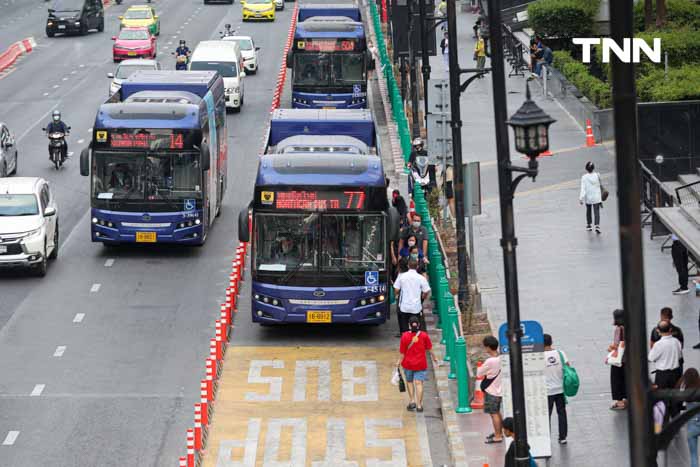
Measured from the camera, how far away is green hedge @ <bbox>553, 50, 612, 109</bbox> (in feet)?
143

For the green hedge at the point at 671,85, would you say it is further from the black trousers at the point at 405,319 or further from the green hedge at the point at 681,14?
the black trousers at the point at 405,319

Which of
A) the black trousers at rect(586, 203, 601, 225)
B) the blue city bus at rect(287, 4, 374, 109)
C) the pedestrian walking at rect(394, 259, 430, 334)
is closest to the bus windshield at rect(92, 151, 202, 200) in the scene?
the black trousers at rect(586, 203, 601, 225)

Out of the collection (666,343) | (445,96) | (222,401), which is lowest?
(222,401)

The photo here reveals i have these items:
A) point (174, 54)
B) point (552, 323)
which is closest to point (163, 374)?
point (552, 323)

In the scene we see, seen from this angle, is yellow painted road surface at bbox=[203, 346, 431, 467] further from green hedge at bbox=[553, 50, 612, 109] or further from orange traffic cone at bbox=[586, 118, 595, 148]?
green hedge at bbox=[553, 50, 612, 109]

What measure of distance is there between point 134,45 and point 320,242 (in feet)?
136

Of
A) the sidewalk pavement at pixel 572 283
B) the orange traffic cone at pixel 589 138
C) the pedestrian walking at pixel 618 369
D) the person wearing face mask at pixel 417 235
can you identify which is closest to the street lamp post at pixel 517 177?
the sidewalk pavement at pixel 572 283

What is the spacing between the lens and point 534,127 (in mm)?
14750

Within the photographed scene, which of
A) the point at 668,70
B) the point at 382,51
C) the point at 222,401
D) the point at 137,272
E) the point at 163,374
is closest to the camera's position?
the point at 222,401

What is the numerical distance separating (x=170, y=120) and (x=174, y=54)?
37.2 meters

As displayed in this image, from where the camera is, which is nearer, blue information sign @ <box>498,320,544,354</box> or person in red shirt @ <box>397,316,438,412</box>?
blue information sign @ <box>498,320,544,354</box>

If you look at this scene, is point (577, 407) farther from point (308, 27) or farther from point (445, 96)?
point (308, 27)

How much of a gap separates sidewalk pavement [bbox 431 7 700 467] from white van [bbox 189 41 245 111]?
1049cm

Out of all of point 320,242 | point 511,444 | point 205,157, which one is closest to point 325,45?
point 205,157
